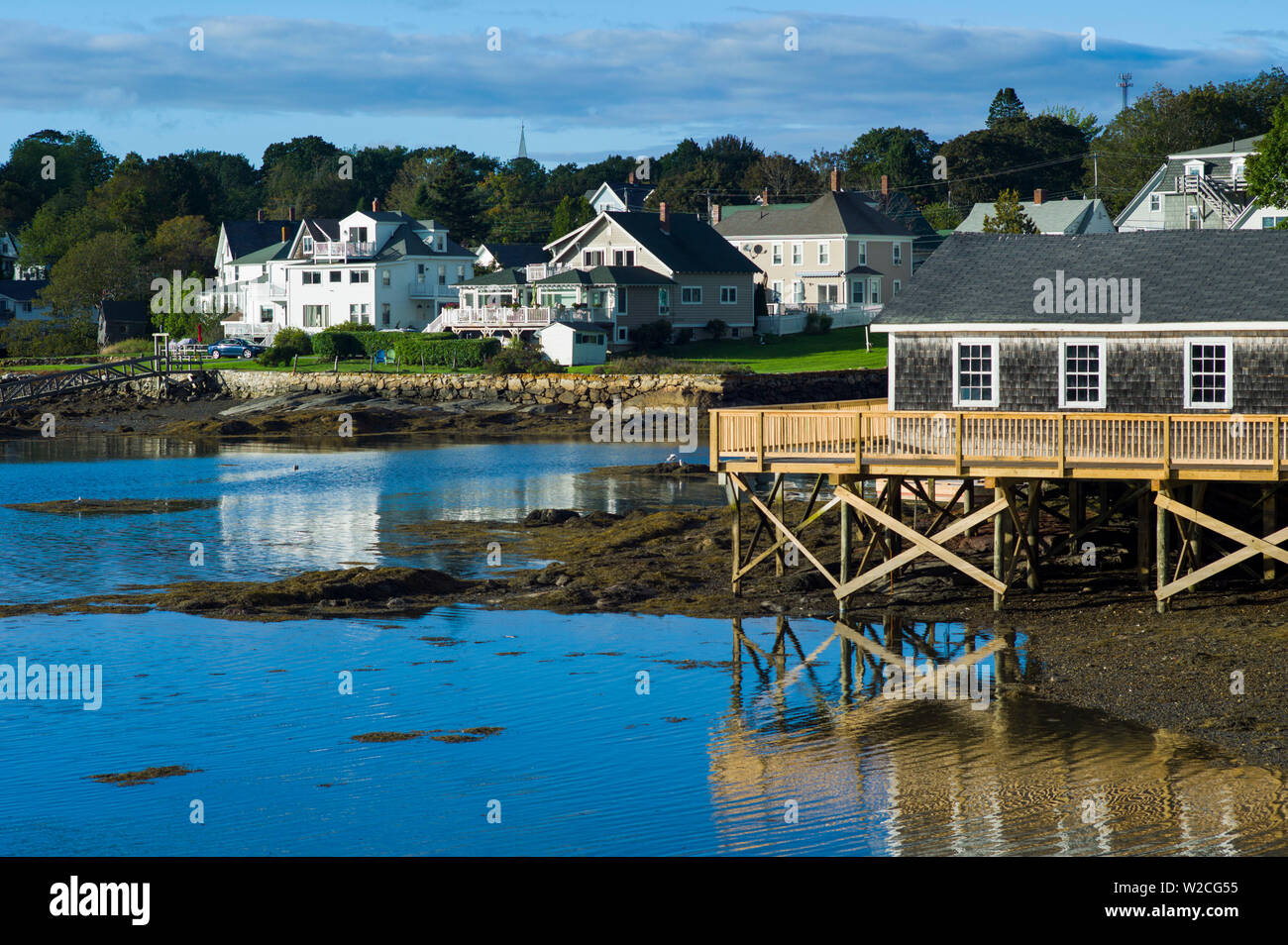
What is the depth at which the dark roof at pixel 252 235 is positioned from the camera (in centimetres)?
11344

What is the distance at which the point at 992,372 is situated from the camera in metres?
29.8

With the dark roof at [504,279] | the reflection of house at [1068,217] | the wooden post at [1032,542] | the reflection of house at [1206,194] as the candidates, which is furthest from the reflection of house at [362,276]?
the wooden post at [1032,542]

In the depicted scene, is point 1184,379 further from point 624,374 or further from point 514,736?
point 624,374

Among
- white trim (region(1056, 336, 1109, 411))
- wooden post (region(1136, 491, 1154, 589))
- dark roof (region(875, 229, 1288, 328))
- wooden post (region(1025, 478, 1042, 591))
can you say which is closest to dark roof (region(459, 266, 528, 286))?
dark roof (region(875, 229, 1288, 328))

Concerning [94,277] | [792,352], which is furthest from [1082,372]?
[94,277]

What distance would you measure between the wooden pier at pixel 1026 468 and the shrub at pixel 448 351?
55.5 meters

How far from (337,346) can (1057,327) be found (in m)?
67.5

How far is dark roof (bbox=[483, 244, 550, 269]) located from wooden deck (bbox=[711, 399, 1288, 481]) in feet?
270

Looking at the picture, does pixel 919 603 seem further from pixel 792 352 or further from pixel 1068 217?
pixel 1068 217

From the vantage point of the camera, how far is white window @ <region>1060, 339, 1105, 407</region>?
2891cm

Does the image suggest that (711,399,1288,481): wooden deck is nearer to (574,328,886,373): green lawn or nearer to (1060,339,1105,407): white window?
(1060,339,1105,407): white window

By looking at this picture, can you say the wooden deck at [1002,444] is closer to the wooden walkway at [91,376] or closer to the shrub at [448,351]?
the shrub at [448,351]
